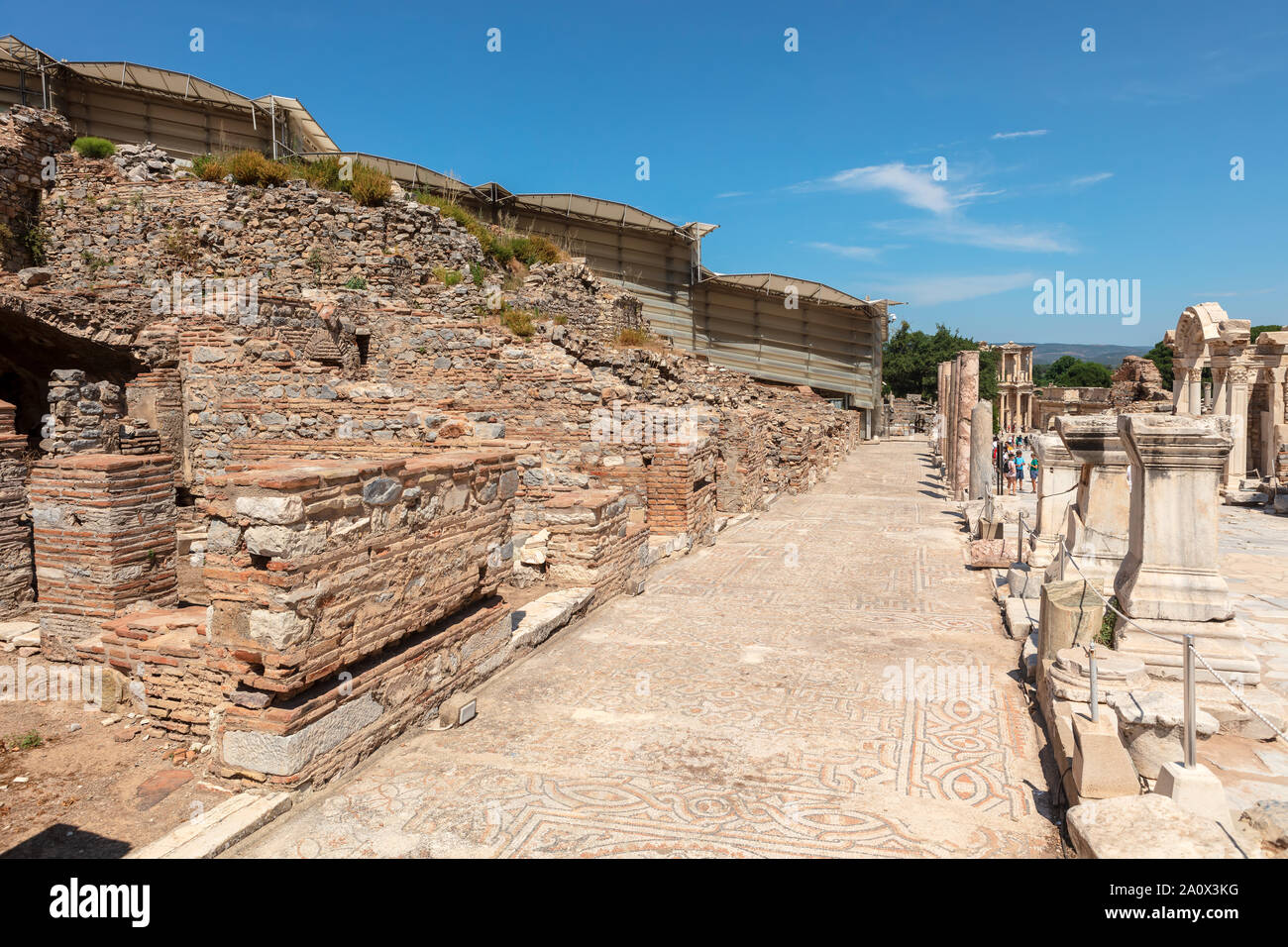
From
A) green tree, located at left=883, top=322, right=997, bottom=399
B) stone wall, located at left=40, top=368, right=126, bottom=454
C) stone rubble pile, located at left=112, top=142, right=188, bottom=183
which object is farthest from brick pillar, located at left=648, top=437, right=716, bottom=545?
green tree, located at left=883, top=322, right=997, bottom=399

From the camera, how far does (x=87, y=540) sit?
6.48 metres

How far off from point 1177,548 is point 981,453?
1142 centimetres

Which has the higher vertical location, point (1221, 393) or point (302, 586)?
point (1221, 393)

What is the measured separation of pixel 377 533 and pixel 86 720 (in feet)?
8.13

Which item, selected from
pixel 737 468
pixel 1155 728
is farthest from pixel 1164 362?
pixel 1155 728

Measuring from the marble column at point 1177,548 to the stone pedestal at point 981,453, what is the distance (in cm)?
1059

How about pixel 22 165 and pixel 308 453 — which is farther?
pixel 22 165

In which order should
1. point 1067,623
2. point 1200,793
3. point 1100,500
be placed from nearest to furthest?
point 1200,793, point 1067,623, point 1100,500

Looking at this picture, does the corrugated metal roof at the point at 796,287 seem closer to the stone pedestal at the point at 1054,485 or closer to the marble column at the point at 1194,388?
the marble column at the point at 1194,388

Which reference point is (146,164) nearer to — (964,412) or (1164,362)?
(964,412)

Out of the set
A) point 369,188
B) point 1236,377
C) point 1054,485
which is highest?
point 369,188

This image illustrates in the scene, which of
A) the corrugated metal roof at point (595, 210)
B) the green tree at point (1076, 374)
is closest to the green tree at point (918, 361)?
the green tree at point (1076, 374)
